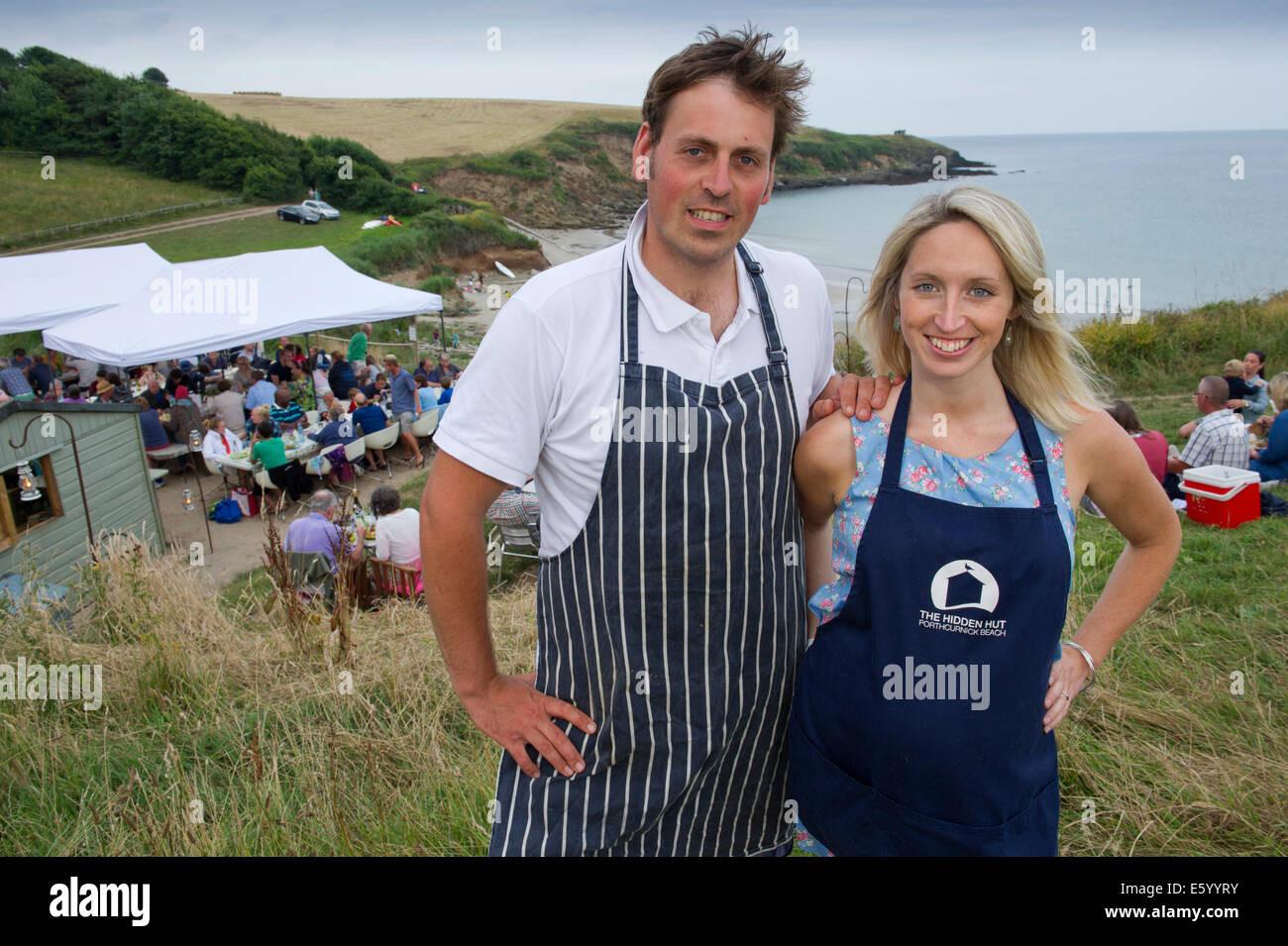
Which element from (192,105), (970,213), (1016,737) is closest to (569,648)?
(1016,737)

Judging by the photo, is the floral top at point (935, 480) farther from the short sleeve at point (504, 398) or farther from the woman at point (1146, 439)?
the woman at point (1146, 439)

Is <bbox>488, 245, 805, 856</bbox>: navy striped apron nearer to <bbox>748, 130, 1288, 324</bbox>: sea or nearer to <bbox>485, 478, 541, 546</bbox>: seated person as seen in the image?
<bbox>485, 478, 541, 546</bbox>: seated person

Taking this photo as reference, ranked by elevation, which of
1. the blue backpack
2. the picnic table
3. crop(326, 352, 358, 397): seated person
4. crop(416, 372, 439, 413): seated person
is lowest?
the blue backpack

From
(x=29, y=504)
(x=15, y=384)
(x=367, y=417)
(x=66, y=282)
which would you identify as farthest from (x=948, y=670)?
(x=15, y=384)

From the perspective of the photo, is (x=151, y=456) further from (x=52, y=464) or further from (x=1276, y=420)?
(x=1276, y=420)

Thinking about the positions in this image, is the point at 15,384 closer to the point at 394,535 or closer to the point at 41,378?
the point at 41,378

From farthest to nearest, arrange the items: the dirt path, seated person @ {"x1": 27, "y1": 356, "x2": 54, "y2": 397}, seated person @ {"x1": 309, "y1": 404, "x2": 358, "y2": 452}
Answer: the dirt path → seated person @ {"x1": 27, "y1": 356, "x2": 54, "y2": 397} → seated person @ {"x1": 309, "y1": 404, "x2": 358, "y2": 452}

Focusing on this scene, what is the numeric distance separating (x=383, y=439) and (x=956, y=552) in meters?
10.1

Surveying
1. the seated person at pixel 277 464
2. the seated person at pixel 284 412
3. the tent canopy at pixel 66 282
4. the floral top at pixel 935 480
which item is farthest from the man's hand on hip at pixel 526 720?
the tent canopy at pixel 66 282

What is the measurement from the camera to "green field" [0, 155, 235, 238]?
130 ft

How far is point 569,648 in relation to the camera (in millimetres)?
1862

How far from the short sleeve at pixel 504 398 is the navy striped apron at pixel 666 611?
17 centimetres

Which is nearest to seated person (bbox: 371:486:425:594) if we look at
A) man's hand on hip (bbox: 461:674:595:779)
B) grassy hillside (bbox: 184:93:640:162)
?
man's hand on hip (bbox: 461:674:595:779)

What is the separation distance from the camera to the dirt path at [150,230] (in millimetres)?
35812
